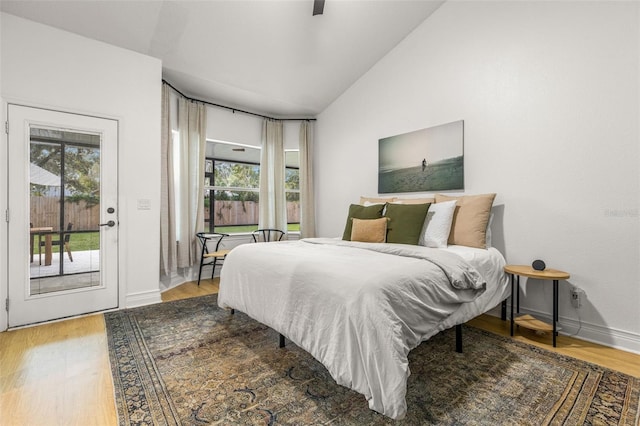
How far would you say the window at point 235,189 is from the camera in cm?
450

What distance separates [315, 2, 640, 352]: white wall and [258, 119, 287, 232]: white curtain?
7.37ft

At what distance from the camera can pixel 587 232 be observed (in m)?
2.35

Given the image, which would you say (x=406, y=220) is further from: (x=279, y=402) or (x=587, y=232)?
(x=279, y=402)

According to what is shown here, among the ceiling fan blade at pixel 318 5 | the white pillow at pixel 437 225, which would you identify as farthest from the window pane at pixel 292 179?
the ceiling fan blade at pixel 318 5

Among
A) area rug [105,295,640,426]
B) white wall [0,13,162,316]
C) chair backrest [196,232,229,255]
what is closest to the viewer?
area rug [105,295,640,426]

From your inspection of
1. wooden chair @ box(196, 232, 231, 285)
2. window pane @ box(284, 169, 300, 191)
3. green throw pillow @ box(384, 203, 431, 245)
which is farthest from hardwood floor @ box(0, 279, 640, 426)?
window pane @ box(284, 169, 300, 191)

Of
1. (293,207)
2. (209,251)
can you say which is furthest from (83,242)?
(293,207)

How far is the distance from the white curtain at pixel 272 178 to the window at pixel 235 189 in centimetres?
19

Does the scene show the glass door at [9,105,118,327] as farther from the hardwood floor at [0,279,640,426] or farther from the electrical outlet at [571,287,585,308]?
the electrical outlet at [571,287,585,308]

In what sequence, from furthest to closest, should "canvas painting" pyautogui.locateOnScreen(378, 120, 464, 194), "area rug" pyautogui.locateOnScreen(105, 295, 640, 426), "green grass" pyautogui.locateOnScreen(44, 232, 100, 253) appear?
1. "canvas painting" pyautogui.locateOnScreen(378, 120, 464, 194)
2. "green grass" pyautogui.locateOnScreen(44, 232, 100, 253)
3. "area rug" pyautogui.locateOnScreen(105, 295, 640, 426)

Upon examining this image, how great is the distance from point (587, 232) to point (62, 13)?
187 inches

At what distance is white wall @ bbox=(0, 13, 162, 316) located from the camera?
2.53 m

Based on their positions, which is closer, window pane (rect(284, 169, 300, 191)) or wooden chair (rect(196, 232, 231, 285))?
wooden chair (rect(196, 232, 231, 285))

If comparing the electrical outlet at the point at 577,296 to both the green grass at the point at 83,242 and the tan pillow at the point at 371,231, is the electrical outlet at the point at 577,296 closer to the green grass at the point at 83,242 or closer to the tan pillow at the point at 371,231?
the tan pillow at the point at 371,231
